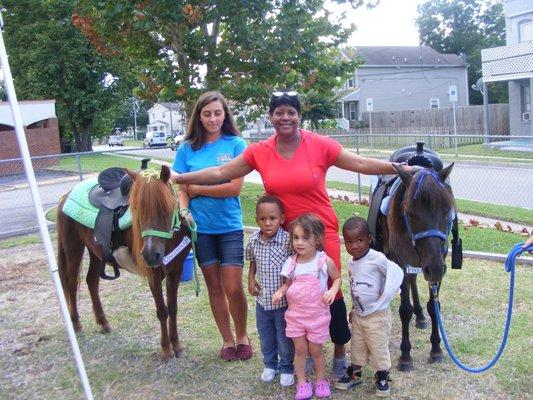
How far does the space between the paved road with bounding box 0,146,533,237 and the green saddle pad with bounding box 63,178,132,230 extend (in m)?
6.57

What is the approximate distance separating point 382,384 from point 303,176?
4.90ft

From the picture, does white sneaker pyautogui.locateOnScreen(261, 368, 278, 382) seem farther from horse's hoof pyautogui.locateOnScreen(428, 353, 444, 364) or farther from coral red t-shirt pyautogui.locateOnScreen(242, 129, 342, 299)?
horse's hoof pyautogui.locateOnScreen(428, 353, 444, 364)

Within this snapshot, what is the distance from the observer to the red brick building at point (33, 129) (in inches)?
1008

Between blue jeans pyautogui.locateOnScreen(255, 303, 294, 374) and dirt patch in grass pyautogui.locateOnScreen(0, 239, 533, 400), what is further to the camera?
dirt patch in grass pyautogui.locateOnScreen(0, 239, 533, 400)

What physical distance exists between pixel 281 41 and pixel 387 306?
21.1 feet

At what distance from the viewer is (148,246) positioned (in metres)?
3.57

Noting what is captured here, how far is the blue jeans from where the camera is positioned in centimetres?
360

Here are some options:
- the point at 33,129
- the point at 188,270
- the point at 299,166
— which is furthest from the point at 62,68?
the point at 299,166

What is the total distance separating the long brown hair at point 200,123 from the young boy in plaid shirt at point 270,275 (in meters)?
0.83

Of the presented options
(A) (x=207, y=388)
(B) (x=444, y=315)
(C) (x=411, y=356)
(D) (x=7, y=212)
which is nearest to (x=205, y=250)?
(A) (x=207, y=388)

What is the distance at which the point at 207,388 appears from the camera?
3.82 m

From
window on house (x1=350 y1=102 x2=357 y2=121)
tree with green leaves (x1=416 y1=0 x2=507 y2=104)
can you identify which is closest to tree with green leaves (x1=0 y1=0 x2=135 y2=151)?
window on house (x1=350 y1=102 x2=357 y2=121)

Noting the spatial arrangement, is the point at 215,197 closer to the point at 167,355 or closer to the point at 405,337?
the point at 167,355

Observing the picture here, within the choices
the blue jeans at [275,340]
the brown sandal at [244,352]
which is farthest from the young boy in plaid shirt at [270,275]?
the brown sandal at [244,352]
